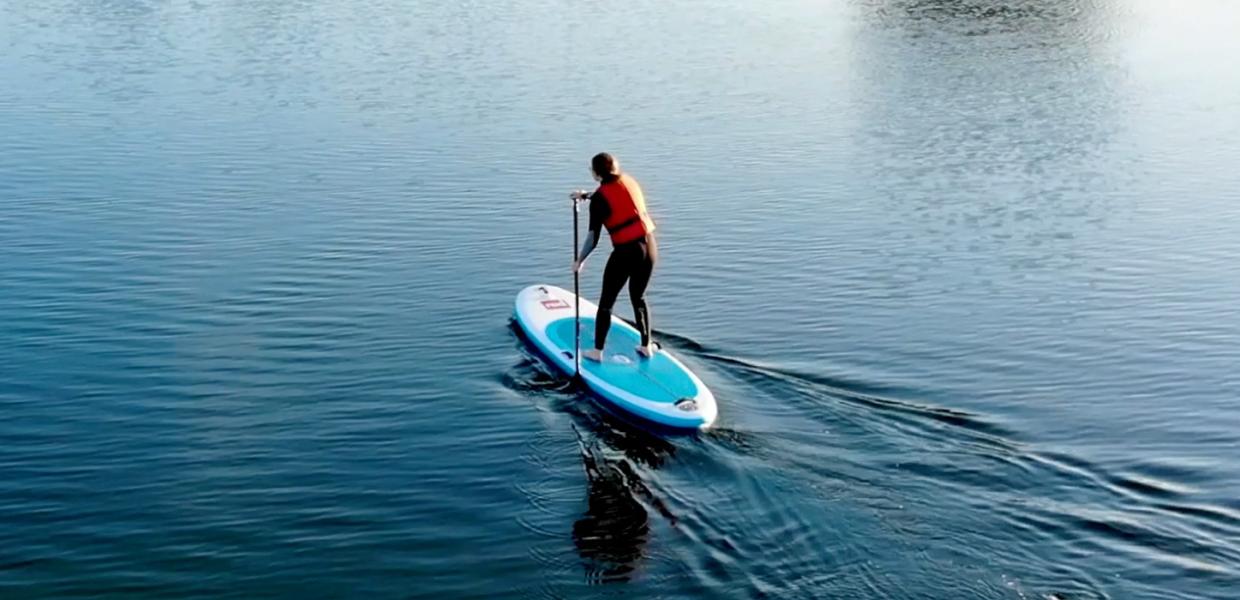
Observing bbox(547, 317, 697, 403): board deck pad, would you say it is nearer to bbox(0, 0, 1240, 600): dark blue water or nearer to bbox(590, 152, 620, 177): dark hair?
bbox(0, 0, 1240, 600): dark blue water

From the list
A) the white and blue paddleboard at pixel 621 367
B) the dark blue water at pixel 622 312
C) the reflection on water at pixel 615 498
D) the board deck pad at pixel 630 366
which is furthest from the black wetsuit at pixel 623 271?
the reflection on water at pixel 615 498

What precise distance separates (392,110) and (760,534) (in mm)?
17575

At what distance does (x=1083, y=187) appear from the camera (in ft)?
71.6

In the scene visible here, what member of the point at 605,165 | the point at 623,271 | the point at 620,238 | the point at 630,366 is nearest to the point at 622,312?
the point at 630,366

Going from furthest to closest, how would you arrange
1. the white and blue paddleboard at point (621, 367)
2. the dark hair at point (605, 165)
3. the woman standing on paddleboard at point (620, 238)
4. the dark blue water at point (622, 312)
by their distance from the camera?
the woman standing on paddleboard at point (620, 238), the dark hair at point (605, 165), the white and blue paddleboard at point (621, 367), the dark blue water at point (622, 312)

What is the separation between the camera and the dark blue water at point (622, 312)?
10305 millimetres

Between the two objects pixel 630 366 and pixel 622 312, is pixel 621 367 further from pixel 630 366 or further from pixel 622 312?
pixel 622 312

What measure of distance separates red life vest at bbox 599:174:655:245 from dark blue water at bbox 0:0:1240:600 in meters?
1.60

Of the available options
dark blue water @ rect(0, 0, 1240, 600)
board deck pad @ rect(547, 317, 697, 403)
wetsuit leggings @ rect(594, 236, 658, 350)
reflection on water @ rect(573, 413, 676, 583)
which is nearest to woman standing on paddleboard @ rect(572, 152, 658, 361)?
wetsuit leggings @ rect(594, 236, 658, 350)

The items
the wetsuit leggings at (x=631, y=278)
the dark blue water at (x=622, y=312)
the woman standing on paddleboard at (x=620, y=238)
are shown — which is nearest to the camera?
the dark blue water at (x=622, y=312)

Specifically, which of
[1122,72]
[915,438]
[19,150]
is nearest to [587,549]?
[915,438]

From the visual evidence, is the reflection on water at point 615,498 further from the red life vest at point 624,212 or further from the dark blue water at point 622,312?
the red life vest at point 624,212

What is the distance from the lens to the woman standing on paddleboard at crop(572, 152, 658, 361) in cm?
1300

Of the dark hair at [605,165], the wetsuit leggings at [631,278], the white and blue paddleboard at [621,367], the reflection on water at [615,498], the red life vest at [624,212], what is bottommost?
the reflection on water at [615,498]
